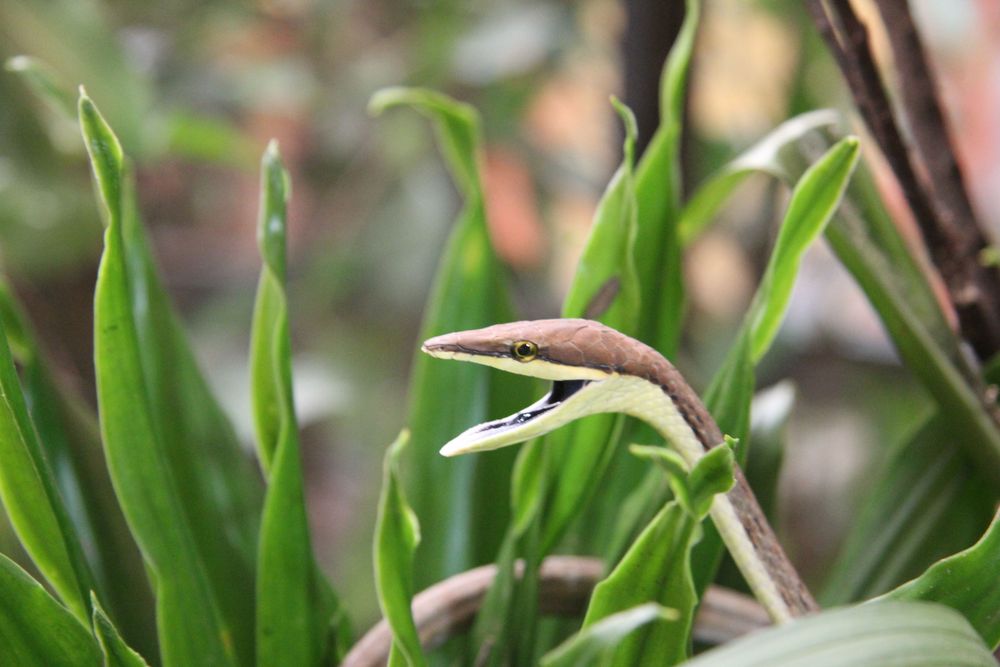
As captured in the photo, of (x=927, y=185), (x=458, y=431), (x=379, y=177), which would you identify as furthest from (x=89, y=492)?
(x=379, y=177)

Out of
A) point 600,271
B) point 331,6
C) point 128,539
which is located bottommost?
point 128,539

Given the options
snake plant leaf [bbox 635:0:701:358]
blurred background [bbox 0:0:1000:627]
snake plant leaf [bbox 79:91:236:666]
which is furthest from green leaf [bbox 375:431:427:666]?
blurred background [bbox 0:0:1000:627]

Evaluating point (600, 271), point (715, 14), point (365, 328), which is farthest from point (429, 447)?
point (715, 14)

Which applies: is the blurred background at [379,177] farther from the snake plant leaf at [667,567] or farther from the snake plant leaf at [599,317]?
the snake plant leaf at [667,567]

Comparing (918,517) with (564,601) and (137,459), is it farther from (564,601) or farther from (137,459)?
(137,459)

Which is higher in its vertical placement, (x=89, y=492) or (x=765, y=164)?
(x=765, y=164)

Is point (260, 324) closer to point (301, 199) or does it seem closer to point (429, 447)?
point (429, 447)
